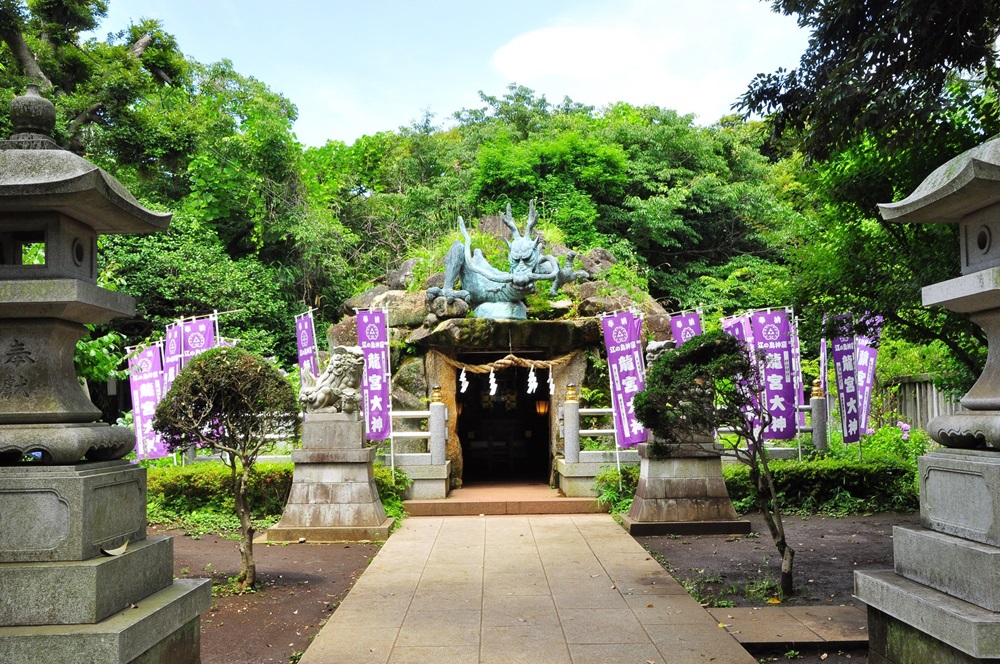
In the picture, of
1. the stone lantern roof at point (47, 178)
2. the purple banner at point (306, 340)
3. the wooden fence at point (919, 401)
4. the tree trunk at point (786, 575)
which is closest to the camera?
the stone lantern roof at point (47, 178)

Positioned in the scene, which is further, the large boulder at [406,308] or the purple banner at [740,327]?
the large boulder at [406,308]

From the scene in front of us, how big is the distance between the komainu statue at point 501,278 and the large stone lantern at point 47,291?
10184 mm

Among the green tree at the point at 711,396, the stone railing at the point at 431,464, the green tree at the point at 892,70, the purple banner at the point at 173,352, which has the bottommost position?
the stone railing at the point at 431,464

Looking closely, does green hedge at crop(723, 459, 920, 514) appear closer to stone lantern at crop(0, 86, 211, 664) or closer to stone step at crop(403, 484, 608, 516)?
stone step at crop(403, 484, 608, 516)

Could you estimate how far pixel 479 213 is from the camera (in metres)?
22.0

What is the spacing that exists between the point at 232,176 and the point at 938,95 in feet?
56.1

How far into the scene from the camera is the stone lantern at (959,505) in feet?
11.7

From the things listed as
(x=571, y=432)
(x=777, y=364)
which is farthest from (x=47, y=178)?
(x=777, y=364)

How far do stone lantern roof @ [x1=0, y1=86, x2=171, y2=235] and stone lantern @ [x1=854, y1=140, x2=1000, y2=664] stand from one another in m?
4.44

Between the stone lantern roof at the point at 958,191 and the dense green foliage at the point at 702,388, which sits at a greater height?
the stone lantern roof at the point at 958,191

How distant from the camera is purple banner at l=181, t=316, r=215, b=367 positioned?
41.6 feet

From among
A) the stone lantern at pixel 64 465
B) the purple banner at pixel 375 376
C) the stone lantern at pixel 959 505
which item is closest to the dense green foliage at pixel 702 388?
the stone lantern at pixel 959 505

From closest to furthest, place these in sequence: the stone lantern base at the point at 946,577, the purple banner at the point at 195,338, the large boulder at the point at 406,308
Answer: the stone lantern base at the point at 946,577, the purple banner at the point at 195,338, the large boulder at the point at 406,308

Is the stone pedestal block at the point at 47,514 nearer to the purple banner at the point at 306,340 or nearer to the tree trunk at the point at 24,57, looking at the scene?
the purple banner at the point at 306,340
